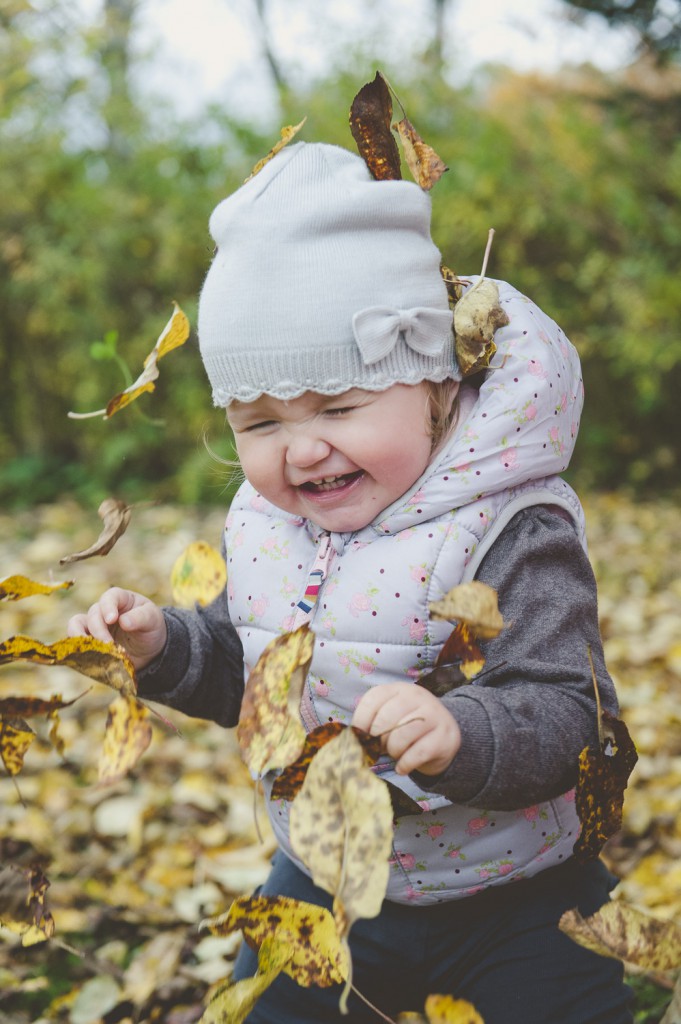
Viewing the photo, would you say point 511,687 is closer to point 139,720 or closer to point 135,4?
point 139,720

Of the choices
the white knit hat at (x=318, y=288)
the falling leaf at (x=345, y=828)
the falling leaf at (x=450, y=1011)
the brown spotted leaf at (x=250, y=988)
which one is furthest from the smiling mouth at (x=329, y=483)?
the falling leaf at (x=450, y=1011)

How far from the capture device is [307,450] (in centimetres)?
125

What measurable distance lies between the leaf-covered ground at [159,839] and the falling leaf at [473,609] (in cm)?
56

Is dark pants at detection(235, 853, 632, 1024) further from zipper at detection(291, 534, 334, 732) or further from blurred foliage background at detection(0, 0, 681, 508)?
blurred foliage background at detection(0, 0, 681, 508)

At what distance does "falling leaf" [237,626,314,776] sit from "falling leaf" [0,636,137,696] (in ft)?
0.49

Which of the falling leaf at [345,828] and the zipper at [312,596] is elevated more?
the falling leaf at [345,828]

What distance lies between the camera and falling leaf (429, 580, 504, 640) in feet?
3.22

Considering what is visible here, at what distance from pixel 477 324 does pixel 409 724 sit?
1.81 feet

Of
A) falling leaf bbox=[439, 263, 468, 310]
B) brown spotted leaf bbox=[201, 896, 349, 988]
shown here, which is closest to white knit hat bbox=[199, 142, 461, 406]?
falling leaf bbox=[439, 263, 468, 310]

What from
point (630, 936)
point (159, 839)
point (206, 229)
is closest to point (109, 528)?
point (630, 936)

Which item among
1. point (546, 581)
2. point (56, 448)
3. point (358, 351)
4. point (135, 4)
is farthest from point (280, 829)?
point (135, 4)

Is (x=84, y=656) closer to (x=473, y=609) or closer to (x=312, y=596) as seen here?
(x=312, y=596)

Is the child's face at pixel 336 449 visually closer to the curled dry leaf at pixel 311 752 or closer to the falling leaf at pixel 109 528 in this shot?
the falling leaf at pixel 109 528

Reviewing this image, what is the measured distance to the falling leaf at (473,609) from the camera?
38.6 inches
